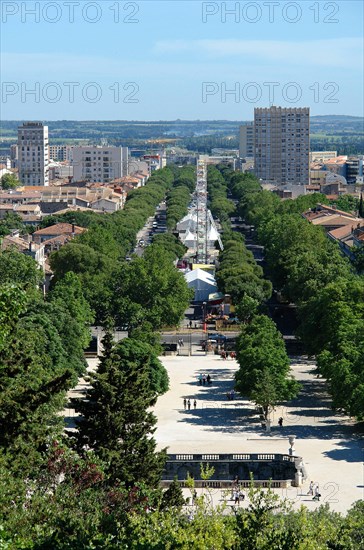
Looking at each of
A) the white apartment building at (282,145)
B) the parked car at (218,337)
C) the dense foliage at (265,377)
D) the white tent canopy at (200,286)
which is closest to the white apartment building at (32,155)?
the white apartment building at (282,145)

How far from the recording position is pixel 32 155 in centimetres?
19150

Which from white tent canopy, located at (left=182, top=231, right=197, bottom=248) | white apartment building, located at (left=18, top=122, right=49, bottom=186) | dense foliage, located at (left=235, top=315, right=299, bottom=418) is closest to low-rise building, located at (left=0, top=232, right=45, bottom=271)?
white tent canopy, located at (left=182, top=231, right=197, bottom=248)

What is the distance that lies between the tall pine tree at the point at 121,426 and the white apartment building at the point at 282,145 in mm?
156852

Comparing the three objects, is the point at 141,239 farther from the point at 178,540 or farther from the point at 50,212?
the point at 178,540

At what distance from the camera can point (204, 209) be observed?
10575 cm

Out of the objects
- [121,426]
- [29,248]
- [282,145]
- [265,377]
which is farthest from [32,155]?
[121,426]

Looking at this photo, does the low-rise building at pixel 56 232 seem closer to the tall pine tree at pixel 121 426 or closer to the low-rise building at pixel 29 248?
the low-rise building at pixel 29 248

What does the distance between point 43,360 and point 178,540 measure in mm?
24138

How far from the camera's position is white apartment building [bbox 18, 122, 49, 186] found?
623ft

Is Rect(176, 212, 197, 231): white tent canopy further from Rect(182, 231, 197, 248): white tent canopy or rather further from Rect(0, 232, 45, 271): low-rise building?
Rect(0, 232, 45, 271): low-rise building

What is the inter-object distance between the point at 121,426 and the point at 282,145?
537ft

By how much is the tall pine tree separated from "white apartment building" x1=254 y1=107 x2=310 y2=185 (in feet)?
515

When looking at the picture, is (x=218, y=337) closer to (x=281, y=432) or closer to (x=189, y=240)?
(x=281, y=432)

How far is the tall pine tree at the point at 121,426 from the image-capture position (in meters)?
31.5
